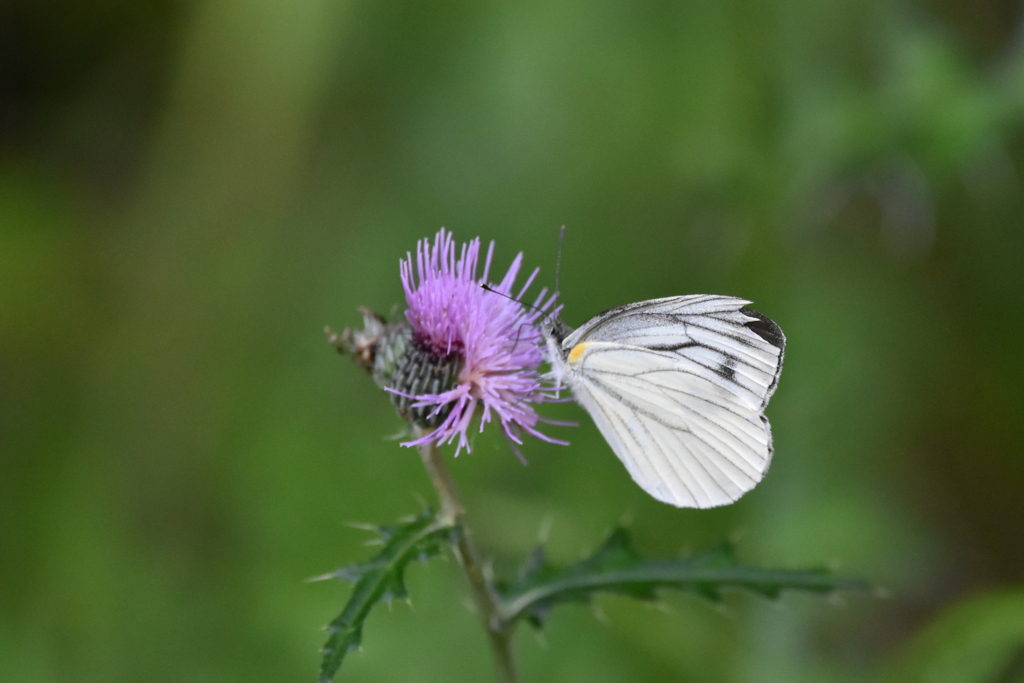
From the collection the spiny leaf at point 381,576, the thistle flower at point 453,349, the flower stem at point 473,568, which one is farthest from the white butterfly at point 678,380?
the spiny leaf at point 381,576

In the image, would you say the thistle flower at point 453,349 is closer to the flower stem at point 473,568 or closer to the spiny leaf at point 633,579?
the flower stem at point 473,568

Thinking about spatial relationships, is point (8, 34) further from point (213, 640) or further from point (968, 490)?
point (968, 490)

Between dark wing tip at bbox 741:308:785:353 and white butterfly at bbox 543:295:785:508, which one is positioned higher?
dark wing tip at bbox 741:308:785:353

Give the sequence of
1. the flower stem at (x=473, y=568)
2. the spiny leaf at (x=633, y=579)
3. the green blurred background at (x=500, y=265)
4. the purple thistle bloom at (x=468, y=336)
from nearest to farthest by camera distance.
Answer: the flower stem at (x=473, y=568), the spiny leaf at (x=633, y=579), the purple thistle bloom at (x=468, y=336), the green blurred background at (x=500, y=265)

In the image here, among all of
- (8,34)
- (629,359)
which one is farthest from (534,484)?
(8,34)

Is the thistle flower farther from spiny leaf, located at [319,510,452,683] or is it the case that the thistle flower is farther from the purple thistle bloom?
spiny leaf, located at [319,510,452,683]

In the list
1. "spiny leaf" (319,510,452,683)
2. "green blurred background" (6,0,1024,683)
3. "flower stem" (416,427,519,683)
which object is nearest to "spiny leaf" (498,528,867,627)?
"flower stem" (416,427,519,683)
